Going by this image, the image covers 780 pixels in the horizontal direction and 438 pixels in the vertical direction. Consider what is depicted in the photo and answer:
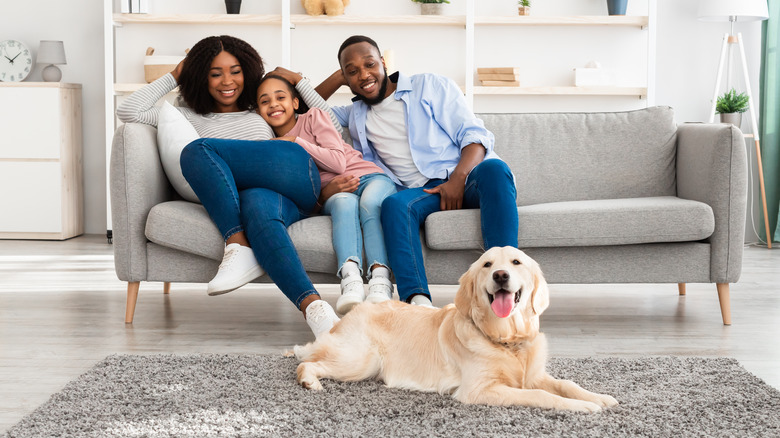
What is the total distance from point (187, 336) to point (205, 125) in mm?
814

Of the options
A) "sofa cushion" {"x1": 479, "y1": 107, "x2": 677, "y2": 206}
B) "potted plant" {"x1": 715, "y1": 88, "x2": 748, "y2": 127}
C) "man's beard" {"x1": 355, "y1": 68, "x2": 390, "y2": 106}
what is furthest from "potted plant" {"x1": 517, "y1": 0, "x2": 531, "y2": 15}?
"man's beard" {"x1": 355, "y1": 68, "x2": 390, "y2": 106}

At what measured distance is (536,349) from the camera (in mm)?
1778

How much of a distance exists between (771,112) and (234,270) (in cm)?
375

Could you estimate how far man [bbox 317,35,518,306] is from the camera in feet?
8.01

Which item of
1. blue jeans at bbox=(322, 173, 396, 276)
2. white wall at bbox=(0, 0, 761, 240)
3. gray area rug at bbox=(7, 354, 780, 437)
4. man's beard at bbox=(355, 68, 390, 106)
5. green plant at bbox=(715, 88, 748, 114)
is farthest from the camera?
white wall at bbox=(0, 0, 761, 240)

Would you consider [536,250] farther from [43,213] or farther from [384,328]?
[43,213]

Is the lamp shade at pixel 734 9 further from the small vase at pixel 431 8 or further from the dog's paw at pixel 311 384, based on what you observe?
the dog's paw at pixel 311 384

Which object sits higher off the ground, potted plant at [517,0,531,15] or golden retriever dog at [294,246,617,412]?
potted plant at [517,0,531,15]

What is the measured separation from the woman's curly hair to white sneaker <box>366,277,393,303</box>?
100 centimetres

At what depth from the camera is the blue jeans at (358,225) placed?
2.44 m

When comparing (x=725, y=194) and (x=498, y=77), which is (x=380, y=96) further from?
(x=498, y=77)

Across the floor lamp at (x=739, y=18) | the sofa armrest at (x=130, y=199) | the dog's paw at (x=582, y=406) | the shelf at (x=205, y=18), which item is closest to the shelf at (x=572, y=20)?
the floor lamp at (x=739, y=18)

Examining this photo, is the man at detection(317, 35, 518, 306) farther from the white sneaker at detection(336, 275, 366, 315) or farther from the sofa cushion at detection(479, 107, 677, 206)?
the sofa cushion at detection(479, 107, 677, 206)

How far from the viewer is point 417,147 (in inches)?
111
